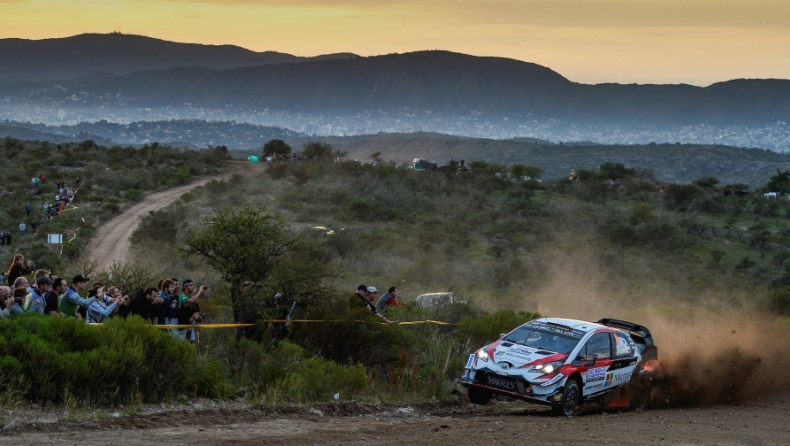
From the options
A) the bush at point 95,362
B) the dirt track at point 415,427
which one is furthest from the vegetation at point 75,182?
the dirt track at point 415,427

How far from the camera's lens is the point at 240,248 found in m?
18.3

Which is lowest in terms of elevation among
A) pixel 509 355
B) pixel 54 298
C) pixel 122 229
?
pixel 122 229

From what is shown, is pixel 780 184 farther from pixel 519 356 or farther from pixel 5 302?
pixel 5 302

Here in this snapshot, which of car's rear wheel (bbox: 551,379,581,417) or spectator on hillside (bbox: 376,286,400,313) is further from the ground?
spectator on hillside (bbox: 376,286,400,313)

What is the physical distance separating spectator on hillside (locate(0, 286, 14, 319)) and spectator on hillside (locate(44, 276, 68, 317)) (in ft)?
1.98

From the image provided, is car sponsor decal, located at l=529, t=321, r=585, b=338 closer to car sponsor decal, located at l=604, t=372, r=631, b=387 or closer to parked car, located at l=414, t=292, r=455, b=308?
car sponsor decal, located at l=604, t=372, r=631, b=387

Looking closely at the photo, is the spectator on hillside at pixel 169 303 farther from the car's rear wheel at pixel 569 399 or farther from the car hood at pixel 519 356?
the car's rear wheel at pixel 569 399

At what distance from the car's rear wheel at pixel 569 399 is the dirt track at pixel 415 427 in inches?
6.7

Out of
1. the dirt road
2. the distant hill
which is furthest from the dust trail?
the distant hill

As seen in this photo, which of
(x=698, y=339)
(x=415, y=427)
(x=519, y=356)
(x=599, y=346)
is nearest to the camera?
(x=415, y=427)

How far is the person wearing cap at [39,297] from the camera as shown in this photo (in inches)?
578

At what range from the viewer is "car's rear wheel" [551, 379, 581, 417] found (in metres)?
15.8

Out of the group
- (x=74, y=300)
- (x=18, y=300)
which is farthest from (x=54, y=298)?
(x=18, y=300)

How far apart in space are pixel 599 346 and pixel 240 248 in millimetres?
6516
